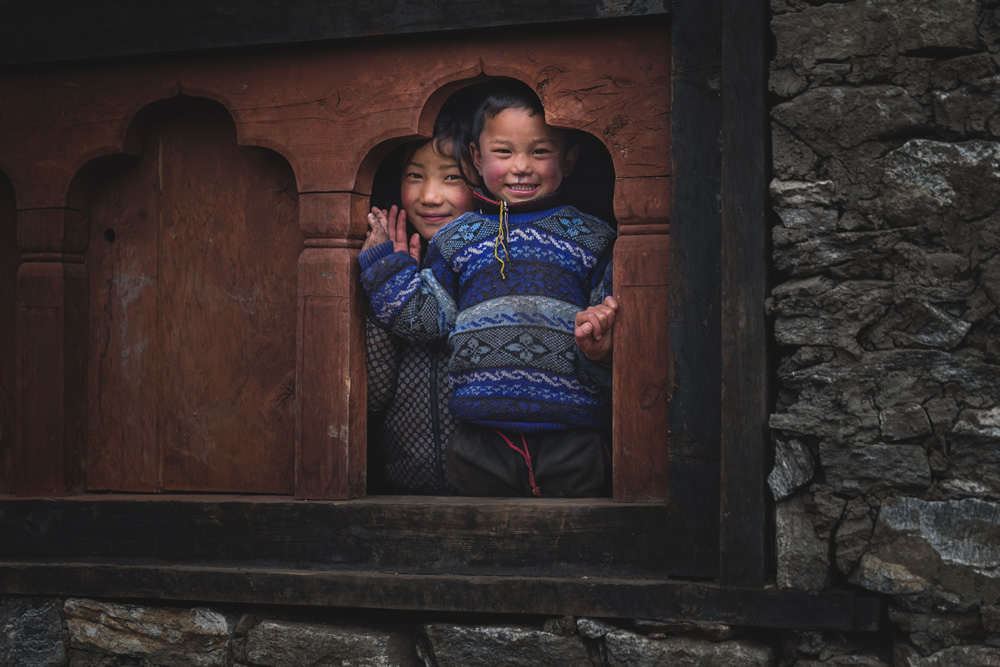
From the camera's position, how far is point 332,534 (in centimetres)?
363

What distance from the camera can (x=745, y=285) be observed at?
311cm

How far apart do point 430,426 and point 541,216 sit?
83cm

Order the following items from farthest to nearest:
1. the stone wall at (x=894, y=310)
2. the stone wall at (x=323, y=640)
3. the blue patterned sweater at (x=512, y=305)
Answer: the blue patterned sweater at (x=512, y=305) < the stone wall at (x=323, y=640) < the stone wall at (x=894, y=310)

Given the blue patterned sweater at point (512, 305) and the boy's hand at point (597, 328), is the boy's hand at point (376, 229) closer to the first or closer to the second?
the blue patterned sweater at point (512, 305)

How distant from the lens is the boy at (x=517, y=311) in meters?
3.60

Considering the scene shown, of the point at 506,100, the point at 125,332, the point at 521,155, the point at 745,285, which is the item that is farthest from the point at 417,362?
the point at 745,285

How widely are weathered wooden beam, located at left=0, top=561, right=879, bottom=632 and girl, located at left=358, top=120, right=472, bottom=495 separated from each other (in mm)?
481

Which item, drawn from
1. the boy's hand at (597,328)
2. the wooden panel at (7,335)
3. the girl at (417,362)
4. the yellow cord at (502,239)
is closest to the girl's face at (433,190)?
the girl at (417,362)

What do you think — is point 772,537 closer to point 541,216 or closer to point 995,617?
point 995,617

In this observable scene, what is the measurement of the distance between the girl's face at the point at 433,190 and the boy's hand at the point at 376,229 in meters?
0.16

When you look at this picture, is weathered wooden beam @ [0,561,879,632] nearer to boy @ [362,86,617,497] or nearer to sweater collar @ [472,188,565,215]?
boy @ [362,86,617,497]

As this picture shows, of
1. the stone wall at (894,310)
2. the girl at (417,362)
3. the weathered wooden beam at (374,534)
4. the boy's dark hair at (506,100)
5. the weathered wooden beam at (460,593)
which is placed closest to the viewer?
the stone wall at (894,310)

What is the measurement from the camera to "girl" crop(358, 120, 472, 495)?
3.85 metres

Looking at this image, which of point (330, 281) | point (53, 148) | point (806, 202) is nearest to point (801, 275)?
point (806, 202)
